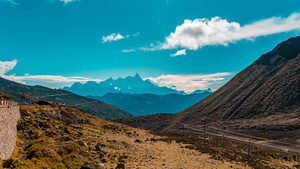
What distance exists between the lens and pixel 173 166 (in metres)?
33.1

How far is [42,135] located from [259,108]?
178m

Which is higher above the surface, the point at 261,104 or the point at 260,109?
the point at 261,104

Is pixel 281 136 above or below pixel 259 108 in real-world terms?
below

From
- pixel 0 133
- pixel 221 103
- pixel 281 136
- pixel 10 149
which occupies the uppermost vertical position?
pixel 221 103

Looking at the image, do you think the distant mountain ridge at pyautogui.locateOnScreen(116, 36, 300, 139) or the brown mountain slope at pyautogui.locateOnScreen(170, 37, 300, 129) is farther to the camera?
the brown mountain slope at pyautogui.locateOnScreen(170, 37, 300, 129)

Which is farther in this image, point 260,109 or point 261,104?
point 261,104

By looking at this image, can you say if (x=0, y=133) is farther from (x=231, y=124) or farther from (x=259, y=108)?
(x=259, y=108)

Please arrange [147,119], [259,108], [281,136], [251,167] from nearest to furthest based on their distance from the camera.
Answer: [251,167] → [281,136] → [259,108] → [147,119]

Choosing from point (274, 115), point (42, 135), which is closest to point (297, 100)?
point (274, 115)

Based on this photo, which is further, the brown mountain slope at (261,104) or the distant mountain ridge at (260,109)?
the brown mountain slope at (261,104)

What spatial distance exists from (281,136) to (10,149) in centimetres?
13214

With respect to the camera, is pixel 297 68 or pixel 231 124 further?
pixel 297 68

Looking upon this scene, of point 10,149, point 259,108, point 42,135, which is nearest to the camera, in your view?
point 10,149

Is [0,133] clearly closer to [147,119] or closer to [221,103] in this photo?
[147,119]
